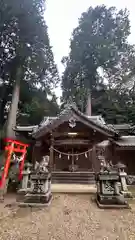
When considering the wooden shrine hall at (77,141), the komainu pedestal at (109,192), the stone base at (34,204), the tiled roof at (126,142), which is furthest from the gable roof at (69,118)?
the stone base at (34,204)

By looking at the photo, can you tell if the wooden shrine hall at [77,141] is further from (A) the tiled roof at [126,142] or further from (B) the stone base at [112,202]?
(B) the stone base at [112,202]

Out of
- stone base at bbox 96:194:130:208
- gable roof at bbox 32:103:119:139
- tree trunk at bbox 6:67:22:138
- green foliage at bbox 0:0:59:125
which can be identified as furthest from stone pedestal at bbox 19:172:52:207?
green foliage at bbox 0:0:59:125

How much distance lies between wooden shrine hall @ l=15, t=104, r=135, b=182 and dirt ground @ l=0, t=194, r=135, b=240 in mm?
4007

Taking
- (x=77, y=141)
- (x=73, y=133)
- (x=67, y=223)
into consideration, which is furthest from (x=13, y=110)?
(x=67, y=223)

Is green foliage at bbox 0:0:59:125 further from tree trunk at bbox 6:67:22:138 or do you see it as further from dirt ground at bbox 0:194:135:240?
dirt ground at bbox 0:194:135:240

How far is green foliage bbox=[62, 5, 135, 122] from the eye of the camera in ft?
79.5

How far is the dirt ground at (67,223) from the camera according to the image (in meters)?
4.73

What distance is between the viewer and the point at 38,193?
733cm

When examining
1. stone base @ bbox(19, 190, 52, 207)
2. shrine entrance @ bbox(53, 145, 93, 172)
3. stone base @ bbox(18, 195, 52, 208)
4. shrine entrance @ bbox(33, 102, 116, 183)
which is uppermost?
shrine entrance @ bbox(33, 102, 116, 183)

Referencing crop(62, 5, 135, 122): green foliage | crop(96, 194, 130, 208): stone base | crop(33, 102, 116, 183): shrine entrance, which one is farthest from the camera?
crop(62, 5, 135, 122): green foliage

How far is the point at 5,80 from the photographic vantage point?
21250 mm

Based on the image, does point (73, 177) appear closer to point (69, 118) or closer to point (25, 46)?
point (69, 118)

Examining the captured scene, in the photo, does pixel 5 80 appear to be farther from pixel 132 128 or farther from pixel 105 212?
pixel 105 212

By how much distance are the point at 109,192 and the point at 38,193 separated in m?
2.83
